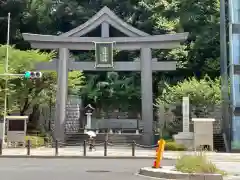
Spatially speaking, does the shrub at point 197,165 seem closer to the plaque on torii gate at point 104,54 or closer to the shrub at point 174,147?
the shrub at point 174,147

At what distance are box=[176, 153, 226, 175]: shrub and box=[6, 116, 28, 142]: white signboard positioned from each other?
2085 cm

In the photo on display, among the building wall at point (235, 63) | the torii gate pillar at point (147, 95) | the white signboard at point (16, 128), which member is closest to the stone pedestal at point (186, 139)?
the torii gate pillar at point (147, 95)

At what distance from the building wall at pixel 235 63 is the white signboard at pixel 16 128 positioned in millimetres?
16041

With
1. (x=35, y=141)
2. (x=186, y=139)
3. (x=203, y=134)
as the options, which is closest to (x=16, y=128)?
(x=35, y=141)

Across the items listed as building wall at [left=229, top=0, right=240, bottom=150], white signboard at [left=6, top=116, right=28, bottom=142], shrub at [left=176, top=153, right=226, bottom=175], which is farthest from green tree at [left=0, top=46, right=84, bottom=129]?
shrub at [left=176, top=153, right=226, bottom=175]

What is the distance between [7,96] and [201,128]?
1687cm

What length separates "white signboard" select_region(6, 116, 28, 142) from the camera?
3294cm

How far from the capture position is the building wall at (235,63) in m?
32.9

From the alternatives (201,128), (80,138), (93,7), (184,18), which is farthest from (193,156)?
(93,7)

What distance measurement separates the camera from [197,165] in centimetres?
1370

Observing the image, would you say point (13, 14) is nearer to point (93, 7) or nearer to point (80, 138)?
point (93, 7)

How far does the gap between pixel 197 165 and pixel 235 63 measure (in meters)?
21.4

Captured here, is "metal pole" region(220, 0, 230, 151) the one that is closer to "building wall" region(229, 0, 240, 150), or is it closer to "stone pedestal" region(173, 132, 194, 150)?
"building wall" region(229, 0, 240, 150)

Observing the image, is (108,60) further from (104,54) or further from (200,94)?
(200,94)
